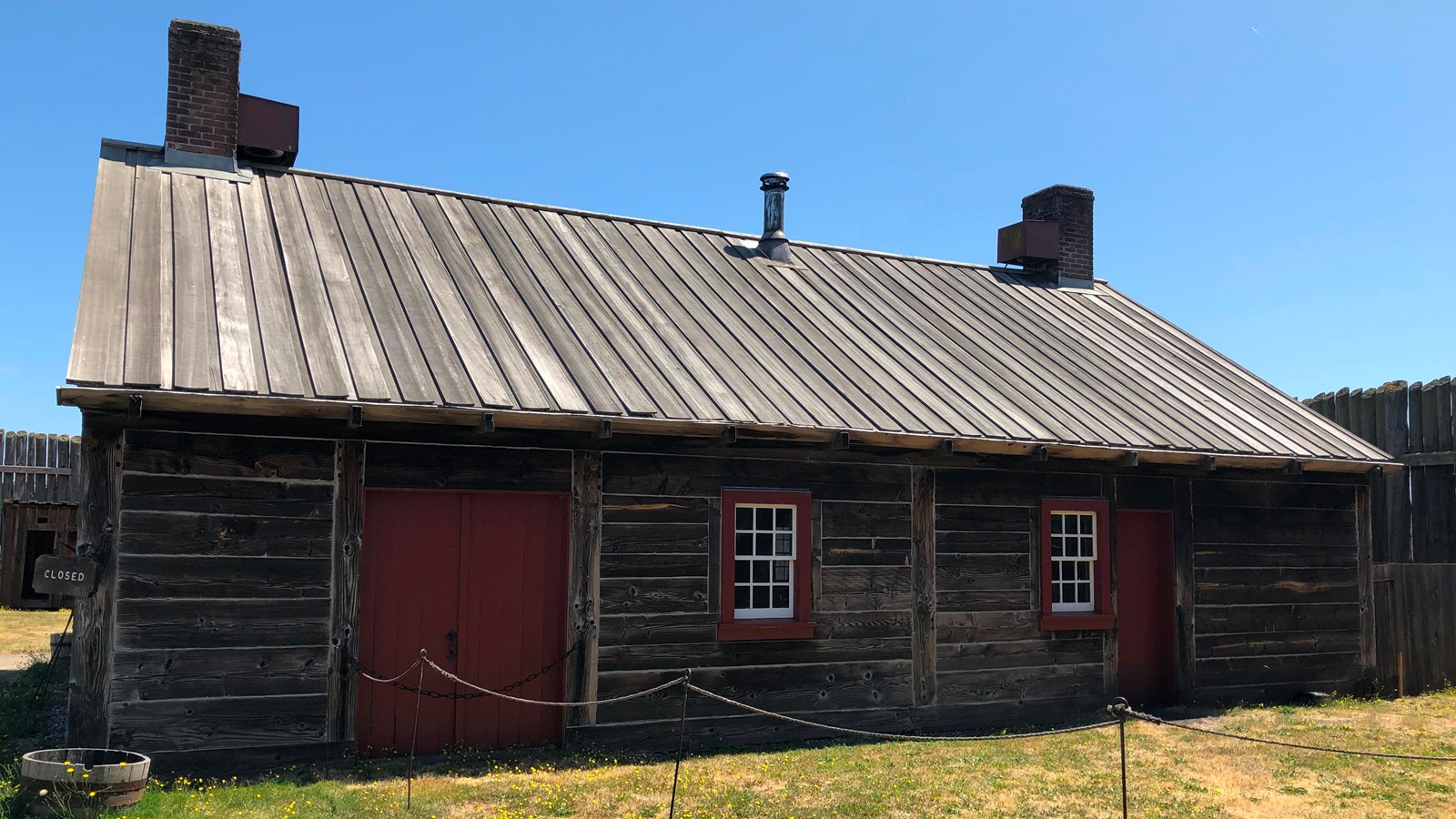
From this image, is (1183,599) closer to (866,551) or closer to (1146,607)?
(1146,607)

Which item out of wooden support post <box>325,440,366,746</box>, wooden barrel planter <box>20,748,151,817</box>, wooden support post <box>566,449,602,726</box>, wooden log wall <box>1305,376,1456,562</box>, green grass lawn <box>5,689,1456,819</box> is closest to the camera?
wooden barrel planter <box>20,748,151,817</box>

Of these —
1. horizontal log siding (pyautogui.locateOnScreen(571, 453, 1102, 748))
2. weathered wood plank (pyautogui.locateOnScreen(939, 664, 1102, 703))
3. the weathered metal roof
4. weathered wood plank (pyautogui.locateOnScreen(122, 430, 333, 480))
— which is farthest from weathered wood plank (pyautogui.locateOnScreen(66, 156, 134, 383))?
weathered wood plank (pyautogui.locateOnScreen(939, 664, 1102, 703))

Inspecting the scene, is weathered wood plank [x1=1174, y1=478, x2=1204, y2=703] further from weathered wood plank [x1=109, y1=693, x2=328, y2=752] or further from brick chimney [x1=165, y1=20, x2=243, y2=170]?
brick chimney [x1=165, y1=20, x2=243, y2=170]

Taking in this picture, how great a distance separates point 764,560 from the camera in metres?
11.5

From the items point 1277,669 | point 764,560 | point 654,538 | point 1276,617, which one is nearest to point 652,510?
point 654,538

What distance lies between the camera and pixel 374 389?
370 inches

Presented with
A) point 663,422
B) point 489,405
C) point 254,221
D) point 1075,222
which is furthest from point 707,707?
point 1075,222

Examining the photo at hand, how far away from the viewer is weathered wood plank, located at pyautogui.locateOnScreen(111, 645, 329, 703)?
8.92 metres

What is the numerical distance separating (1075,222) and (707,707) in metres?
11.4

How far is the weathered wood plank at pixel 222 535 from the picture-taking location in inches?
357

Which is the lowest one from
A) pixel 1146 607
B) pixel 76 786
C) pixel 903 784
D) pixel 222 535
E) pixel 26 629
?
pixel 903 784

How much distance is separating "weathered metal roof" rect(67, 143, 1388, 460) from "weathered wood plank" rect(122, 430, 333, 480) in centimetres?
64

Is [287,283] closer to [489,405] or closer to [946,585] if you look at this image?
[489,405]

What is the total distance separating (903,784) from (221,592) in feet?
18.6
